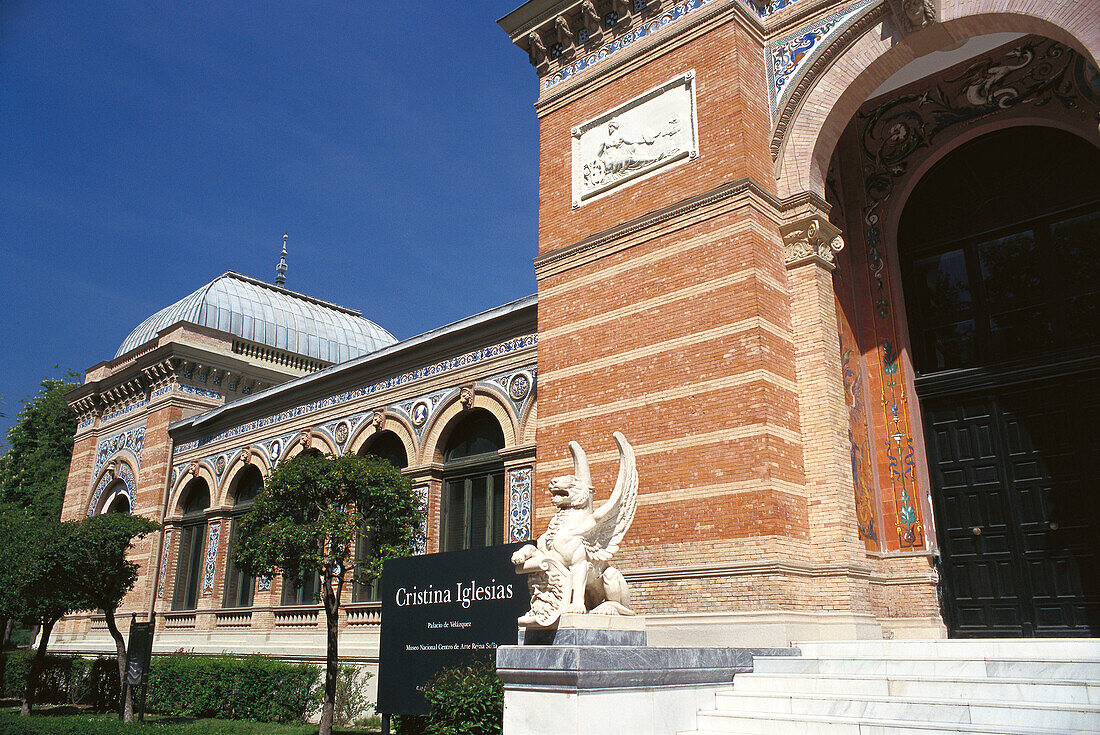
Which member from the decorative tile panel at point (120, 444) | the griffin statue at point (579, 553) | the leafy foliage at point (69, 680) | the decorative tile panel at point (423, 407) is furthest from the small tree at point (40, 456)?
the griffin statue at point (579, 553)

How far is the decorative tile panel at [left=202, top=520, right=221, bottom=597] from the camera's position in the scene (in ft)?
73.8

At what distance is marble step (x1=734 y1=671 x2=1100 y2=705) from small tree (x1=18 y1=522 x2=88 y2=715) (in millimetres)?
15020

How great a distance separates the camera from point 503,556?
32.6ft

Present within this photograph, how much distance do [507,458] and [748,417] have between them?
667 cm

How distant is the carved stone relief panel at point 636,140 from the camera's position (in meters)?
12.0

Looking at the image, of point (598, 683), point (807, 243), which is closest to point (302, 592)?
point (807, 243)

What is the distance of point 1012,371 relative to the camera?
1161cm

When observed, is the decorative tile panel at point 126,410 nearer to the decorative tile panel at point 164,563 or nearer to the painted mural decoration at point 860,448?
the decorative tile panel at point 164,563

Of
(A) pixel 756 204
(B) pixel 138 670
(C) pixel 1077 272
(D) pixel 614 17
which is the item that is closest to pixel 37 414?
(B) pixel 138 670

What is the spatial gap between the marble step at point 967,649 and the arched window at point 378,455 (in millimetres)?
11120

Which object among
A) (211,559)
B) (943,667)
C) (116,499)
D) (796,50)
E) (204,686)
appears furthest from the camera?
(116,499)

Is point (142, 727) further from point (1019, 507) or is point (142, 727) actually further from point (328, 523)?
point (1019, 507)

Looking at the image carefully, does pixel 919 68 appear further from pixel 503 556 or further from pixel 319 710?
pixel 319 710

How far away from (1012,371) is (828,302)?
276cm
